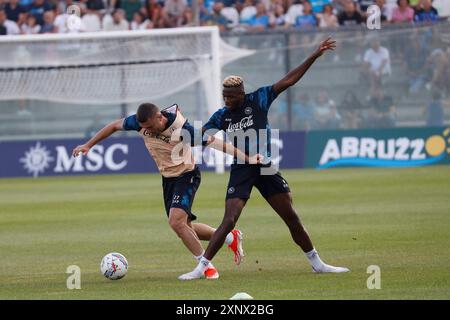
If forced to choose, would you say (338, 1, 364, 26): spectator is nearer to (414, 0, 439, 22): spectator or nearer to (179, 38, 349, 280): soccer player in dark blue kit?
(414, 0, 439, 22): spectator

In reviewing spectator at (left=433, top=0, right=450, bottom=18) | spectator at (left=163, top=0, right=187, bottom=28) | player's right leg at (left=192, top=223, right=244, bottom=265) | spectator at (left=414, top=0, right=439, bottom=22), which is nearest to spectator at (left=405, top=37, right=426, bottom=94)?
spectator at (left=414, top=0, right=439, bottom=22)

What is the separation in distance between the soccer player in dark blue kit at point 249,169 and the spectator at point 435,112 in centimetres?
1875

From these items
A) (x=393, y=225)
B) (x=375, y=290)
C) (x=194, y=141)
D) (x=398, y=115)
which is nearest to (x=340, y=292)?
(x=375, y=290)

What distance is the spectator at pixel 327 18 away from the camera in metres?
31.9

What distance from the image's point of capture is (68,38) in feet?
97.3

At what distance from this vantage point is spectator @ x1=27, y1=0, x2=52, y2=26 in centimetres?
3381

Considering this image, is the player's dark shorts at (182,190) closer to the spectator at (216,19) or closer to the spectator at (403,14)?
the spectator at (403,14)

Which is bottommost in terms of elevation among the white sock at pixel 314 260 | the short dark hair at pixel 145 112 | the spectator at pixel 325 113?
the spectator at pixel 325 113

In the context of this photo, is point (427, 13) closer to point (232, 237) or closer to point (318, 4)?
point (318, 4)

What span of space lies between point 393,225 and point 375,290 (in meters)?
6.56

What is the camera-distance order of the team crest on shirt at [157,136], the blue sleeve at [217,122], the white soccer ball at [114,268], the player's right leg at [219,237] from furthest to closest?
the team crest on shirt at [157,136]
the blue sleeve at [217,122]
the white soccer ball at [114,268]
the player's right leg at [219,237]

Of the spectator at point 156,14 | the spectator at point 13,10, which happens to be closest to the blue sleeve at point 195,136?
the spectator at point 156,14

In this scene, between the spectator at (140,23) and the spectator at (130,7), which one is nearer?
the spectator at (140,23)

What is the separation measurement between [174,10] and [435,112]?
895cm
